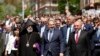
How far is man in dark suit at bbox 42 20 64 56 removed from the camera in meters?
19.1

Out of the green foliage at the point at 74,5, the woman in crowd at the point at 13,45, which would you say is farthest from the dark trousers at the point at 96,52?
the green foliage at the point at 74,5

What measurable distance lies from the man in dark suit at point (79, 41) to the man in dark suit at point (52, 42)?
1.43 metres

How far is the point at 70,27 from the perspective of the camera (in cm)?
→ 2075

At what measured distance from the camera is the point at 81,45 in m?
17.5

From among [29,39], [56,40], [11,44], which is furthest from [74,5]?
[56,40]

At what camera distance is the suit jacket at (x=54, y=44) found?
19.1 meters

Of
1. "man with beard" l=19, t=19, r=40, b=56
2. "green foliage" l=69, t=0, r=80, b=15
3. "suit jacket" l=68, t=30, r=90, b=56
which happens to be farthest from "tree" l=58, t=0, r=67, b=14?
"suit jacket" l=68, t=30, r=90, b=56

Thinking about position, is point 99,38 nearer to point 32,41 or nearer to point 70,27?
point 70,27

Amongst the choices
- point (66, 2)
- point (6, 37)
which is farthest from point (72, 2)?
point (6, 37)

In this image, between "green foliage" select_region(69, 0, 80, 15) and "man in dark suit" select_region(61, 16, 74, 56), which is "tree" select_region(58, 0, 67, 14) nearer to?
"green foliage" select_region(69, 0, 80, 15)

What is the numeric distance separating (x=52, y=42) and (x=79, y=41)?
76.6 inches

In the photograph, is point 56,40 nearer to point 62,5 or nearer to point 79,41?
point 79,41

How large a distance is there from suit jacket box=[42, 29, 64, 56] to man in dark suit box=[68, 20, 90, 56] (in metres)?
1.44

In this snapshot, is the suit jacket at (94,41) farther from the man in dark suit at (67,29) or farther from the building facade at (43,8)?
the building facade at (43,8)
